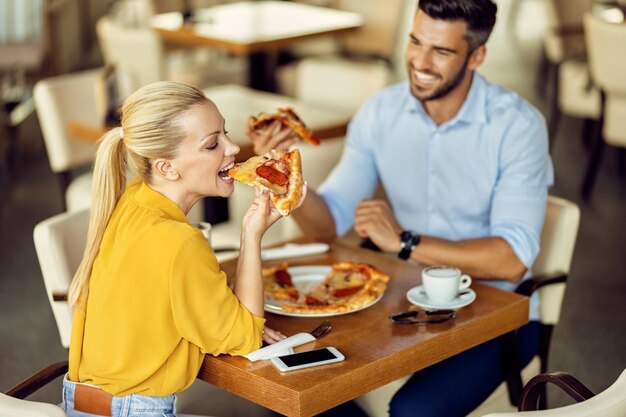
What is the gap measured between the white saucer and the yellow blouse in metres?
0.43

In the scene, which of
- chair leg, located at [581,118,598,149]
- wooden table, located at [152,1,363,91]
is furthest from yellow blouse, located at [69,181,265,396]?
chair leg, located at [581,118,598,149]

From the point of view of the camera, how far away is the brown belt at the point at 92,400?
2189 millimetres

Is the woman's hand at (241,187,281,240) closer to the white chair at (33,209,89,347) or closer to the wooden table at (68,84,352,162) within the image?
the white chair at (33,209,89,347)

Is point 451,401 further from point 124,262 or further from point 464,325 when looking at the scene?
point 124,262

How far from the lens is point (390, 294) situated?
8.29ft

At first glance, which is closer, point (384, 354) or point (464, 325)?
point (384, 354)

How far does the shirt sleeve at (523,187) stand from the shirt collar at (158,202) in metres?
0.94

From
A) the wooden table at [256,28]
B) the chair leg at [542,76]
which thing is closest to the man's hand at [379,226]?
the wooden table at [256,28]

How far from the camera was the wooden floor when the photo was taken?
380 cm

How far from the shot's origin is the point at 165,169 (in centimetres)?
221

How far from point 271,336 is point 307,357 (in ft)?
0.45

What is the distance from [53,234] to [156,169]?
63 cm

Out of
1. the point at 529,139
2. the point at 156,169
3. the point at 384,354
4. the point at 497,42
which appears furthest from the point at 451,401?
the point at 497,42

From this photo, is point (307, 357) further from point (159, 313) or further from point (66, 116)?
point (66, 116)
